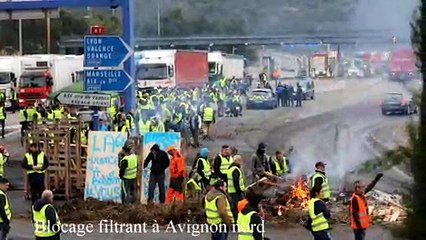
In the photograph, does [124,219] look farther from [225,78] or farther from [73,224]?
[225,78]

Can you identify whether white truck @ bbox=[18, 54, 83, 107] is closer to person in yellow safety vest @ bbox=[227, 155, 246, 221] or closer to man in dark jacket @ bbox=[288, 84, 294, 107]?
man in dark jacket @ bbox=[288, 84, 294, 107]

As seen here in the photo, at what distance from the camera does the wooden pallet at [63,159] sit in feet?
61.3

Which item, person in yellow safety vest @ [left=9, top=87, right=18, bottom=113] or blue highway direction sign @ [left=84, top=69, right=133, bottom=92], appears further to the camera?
person in yellow safety vest @ [left=9, top=87, right=18, bottom=113]

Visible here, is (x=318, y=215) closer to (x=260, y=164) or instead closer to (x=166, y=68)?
(x=260, y=164)

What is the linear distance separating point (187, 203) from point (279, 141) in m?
14.3

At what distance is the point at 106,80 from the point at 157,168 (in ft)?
8.71

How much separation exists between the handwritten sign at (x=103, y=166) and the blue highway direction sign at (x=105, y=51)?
1606 millimetres

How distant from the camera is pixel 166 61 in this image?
48.3 metres

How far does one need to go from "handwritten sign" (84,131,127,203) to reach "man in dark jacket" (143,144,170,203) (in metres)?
0.76

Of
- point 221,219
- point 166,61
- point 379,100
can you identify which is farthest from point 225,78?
point 221,219

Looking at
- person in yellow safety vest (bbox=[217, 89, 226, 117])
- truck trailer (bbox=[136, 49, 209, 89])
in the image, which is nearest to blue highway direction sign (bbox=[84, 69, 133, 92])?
person in yellow safety vest (bbox=[217, 89, 226, 117])

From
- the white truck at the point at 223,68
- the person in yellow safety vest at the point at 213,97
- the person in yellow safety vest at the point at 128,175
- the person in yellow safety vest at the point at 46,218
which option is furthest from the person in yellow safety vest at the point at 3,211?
the white truck at the point at 223,68

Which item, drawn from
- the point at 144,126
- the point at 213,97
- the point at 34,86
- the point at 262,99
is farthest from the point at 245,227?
the point at 34,86

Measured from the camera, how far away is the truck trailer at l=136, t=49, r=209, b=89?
4781cm
